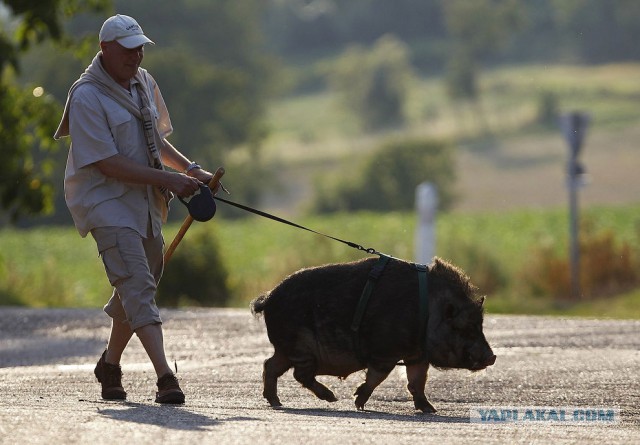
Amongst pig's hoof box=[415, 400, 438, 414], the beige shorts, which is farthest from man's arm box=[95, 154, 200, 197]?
pig's hoof box=[415, 400, 438, 414]

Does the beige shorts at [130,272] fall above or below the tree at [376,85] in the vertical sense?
below

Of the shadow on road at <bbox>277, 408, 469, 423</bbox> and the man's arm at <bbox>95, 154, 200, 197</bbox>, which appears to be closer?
the shadow on road at <bbox>277, 408, 469, 423</bbox>

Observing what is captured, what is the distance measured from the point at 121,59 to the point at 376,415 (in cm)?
246

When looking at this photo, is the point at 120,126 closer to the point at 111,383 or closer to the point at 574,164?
the point at 111,383

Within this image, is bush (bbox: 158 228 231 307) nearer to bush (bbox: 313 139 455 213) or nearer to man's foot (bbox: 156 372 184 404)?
man's foot (bbox: 156 372 184 404)

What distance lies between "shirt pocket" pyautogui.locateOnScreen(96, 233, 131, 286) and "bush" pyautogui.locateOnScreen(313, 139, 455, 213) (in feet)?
227

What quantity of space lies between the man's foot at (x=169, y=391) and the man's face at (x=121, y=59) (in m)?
1.72

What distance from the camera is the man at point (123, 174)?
8.76 metres

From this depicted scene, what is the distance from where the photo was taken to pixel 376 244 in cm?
4628

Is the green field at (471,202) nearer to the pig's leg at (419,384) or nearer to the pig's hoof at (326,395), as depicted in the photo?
the pig's leg at (419,384)

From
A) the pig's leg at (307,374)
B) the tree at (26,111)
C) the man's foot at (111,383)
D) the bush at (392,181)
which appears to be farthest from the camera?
the bush at (392,181)

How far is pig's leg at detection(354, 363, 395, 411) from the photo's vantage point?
8523 mm

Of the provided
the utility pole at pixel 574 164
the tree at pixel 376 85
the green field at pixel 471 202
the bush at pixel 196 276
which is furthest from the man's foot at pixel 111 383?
the tree at pixel 376 85

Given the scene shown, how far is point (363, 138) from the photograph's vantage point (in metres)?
115
